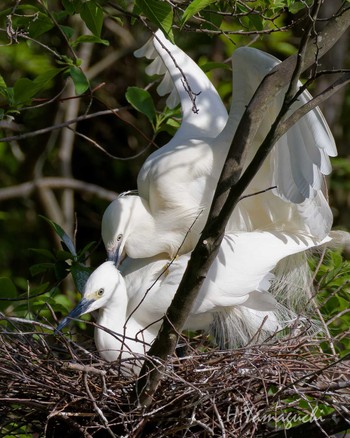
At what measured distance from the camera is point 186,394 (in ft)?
10.3

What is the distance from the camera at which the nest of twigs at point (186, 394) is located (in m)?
3.14

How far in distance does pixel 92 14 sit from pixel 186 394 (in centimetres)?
127

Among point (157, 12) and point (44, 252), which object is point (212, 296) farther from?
point (157, 12)

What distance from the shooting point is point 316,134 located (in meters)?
3.28

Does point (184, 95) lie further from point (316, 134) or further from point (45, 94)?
point (45, 94)

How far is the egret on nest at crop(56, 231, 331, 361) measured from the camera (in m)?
3.60

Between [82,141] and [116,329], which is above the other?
[116,329]

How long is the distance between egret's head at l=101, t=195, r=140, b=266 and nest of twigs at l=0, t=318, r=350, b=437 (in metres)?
0.52

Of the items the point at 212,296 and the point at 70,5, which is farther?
the point at 212,296

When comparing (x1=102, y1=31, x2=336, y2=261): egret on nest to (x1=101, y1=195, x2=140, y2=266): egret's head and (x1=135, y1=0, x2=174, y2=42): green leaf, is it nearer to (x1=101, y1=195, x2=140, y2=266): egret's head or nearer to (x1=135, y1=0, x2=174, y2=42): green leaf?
(x1=101, y1=195, x2=140, y2=266): egret's head

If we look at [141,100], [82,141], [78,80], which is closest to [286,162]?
[141,100]

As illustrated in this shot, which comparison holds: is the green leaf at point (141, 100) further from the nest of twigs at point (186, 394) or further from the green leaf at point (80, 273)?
→ the nest of twigs at point (186, 394)

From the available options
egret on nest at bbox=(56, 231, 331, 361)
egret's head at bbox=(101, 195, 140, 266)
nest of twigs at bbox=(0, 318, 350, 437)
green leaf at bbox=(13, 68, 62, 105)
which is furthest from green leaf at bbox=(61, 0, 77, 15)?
nest of twigs at bbox=(0, 318, 350, 437)

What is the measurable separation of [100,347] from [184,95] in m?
1.14
